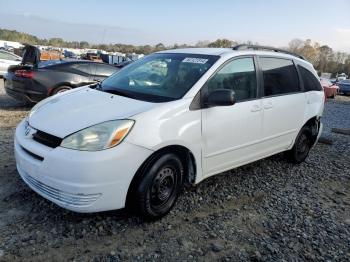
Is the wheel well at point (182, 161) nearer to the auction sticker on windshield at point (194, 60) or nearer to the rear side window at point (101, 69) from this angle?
the auction sticker on windshield at point (194, 60)

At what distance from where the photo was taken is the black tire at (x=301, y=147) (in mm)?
5438

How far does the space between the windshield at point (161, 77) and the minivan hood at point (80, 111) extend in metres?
0.19

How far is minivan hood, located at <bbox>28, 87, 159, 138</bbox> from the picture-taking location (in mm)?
3090

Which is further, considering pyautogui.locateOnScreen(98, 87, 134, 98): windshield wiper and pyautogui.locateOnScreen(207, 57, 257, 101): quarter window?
pyautogui.locateOnScreen(207, 57, 257, 101): quarter window

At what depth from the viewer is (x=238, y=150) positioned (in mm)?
4125

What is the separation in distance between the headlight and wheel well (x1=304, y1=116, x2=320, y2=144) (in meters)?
3.65

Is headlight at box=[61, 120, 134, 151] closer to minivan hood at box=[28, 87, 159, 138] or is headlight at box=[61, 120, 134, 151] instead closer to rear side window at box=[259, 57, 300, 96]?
minivan hood at box=[28, 87, 159, 138]

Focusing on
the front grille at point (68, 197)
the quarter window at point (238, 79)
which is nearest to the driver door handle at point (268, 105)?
the quarter window at point (238, 79)

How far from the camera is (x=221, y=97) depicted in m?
3.49

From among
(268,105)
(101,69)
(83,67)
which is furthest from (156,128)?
(101,69)

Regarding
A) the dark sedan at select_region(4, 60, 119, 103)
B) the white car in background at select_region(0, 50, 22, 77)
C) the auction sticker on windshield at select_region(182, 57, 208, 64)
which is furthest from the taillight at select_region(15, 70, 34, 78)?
the white car in background at select_region(0, 50, 22, 77)

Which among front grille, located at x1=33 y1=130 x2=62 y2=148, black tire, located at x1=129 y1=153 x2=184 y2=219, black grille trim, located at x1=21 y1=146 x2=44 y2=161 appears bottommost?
black tire, located at x1=129 y1=153 x2=184 y2=219

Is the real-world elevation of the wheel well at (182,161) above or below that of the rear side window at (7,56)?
below

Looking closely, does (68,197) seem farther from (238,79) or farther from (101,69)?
(101,69)
